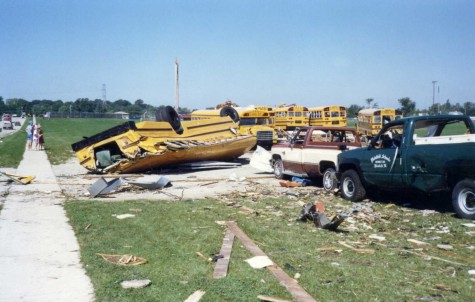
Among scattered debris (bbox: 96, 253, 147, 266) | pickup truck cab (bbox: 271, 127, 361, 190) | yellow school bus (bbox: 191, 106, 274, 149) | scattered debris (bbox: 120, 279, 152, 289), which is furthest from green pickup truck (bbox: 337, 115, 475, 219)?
yellow school bus (bbox: 191, 106, 274, 149)

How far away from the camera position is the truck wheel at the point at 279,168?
1527 centimetres

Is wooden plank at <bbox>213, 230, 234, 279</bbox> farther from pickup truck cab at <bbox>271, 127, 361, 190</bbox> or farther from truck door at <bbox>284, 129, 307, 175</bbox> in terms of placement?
truck door at <bbox>284, 129, 307, 175</bbox>

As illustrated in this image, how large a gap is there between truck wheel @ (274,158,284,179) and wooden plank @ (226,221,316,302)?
7.59 metres

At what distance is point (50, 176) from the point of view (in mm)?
16375

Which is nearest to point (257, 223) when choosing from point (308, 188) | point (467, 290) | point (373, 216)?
point (373, 216)

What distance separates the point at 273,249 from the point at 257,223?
1.88 meters

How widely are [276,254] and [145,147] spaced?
11.2 meters

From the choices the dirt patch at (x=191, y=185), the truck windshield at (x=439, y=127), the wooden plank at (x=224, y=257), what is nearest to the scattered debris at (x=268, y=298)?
the wooden plank at (x=224, y=257)

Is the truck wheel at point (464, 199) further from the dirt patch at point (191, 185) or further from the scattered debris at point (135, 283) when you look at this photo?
the scattered debris at point (135, 283)

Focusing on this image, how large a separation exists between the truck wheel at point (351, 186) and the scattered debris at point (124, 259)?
6.31 meters

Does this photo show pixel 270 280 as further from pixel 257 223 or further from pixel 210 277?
pixel 257 223

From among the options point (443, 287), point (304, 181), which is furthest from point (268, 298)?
point (304, 181)

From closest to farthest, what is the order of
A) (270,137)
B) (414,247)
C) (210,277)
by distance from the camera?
(210,277) → (414,247) → (270,137)

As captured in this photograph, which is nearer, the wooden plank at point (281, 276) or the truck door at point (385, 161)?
the wooden plank at point (281, 276)
